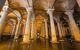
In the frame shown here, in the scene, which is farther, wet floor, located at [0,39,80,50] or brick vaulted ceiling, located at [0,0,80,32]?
brick vaulted ceiling, located at [0,0,80,32]

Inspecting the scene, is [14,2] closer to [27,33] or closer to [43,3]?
[43,3]

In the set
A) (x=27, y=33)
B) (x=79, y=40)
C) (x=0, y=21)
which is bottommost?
(x=79, y=40)

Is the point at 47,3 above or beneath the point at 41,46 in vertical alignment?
above

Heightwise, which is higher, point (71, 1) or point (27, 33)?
point (71, 1)

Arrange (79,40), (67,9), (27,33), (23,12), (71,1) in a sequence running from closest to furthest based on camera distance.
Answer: (79,40), (27,33), (71,1), (67,9), (23,12)

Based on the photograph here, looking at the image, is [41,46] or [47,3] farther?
[47,3]

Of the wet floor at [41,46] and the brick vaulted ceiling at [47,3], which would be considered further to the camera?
the brick vaulted ceiling at [47,3]

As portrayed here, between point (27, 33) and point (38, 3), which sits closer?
point (27, 33)

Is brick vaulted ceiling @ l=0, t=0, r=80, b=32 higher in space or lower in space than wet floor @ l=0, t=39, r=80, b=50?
higher

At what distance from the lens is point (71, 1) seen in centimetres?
1412

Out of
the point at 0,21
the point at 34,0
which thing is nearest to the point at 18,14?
the point at 34,0

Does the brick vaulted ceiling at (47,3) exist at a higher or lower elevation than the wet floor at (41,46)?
higher

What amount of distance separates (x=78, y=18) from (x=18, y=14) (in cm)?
1052

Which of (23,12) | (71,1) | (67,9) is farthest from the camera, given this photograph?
(23,12)
